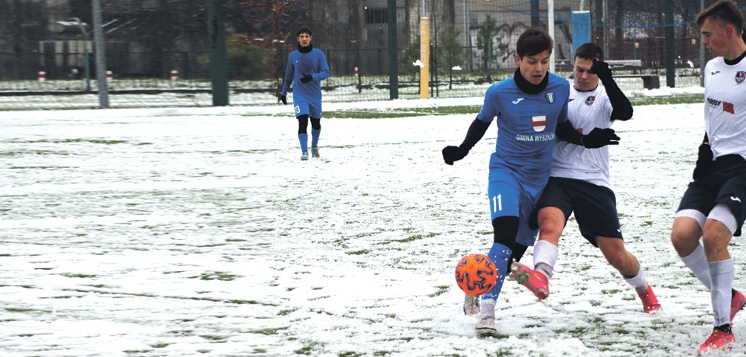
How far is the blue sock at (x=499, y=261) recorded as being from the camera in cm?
484

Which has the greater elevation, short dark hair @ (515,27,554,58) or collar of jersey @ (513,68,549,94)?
short dark hair @ (515,27,554,58)

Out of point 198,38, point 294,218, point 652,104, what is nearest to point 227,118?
point 198,38

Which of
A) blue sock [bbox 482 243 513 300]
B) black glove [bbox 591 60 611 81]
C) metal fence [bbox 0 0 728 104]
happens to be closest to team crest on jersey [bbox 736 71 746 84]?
black glove [bbox 591 60 611 81]

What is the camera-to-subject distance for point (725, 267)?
4.61 meters

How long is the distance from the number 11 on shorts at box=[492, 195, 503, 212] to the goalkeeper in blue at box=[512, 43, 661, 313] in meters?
0.25

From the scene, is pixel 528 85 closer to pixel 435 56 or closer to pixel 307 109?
pixel 307 109

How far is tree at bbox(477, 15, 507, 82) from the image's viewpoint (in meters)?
30.3

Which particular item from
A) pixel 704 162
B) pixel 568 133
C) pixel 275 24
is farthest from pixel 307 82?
pixel 275 24

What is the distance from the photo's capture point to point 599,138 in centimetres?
498

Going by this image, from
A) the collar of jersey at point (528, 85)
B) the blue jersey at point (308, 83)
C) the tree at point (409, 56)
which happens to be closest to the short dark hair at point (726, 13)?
the collar of jersey at point (528, 85)

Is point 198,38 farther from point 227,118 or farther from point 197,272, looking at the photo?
point 197,272

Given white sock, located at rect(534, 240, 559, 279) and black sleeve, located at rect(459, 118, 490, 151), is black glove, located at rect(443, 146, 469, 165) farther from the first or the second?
white sock, located at rect(534, 240, 559, 279)

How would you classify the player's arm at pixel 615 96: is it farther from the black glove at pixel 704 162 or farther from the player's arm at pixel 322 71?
the player's arm at pixel 322 71

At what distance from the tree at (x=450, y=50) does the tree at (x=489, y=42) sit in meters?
0.80
